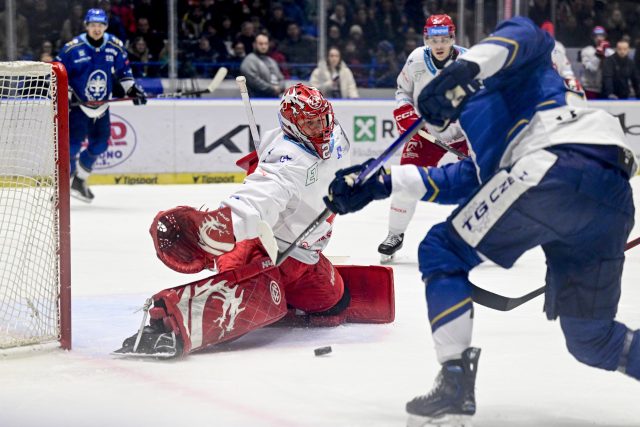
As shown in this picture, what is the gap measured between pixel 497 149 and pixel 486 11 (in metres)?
7.56

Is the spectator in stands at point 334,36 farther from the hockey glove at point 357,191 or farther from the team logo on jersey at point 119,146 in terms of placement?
the hockey glove at point 357,191

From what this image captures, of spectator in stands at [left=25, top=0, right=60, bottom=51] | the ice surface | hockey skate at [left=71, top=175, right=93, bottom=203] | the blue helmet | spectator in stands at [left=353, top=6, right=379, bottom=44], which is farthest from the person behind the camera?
spectator in stands at [left=353, top=6, right=379, bottom=44]

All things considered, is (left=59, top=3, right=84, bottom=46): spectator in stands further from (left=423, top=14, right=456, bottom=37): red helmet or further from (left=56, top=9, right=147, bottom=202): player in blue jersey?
(left=423, top=14, right=456, bottom=37): red helmet

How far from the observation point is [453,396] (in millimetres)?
2785

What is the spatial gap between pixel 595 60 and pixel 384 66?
220 centimetres

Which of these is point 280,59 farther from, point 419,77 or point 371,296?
point 371,296

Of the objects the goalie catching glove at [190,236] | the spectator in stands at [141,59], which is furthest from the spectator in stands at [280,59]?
the goalie catching glove at [190,236]

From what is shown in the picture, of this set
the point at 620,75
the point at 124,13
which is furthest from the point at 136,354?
the point at 620,75

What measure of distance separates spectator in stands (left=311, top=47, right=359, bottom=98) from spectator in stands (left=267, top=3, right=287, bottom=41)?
0.52 meters

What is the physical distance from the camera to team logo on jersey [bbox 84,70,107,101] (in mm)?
8281

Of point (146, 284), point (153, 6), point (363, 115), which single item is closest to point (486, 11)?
point (363, 115)

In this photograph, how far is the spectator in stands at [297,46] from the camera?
408 inches

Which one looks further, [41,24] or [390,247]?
[41,24]

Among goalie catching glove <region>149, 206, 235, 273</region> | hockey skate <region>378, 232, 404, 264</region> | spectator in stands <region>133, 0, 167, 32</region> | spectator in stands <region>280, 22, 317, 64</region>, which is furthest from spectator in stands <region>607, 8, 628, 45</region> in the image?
goalie catching glove <region>149, 206, 235, 273</region>
